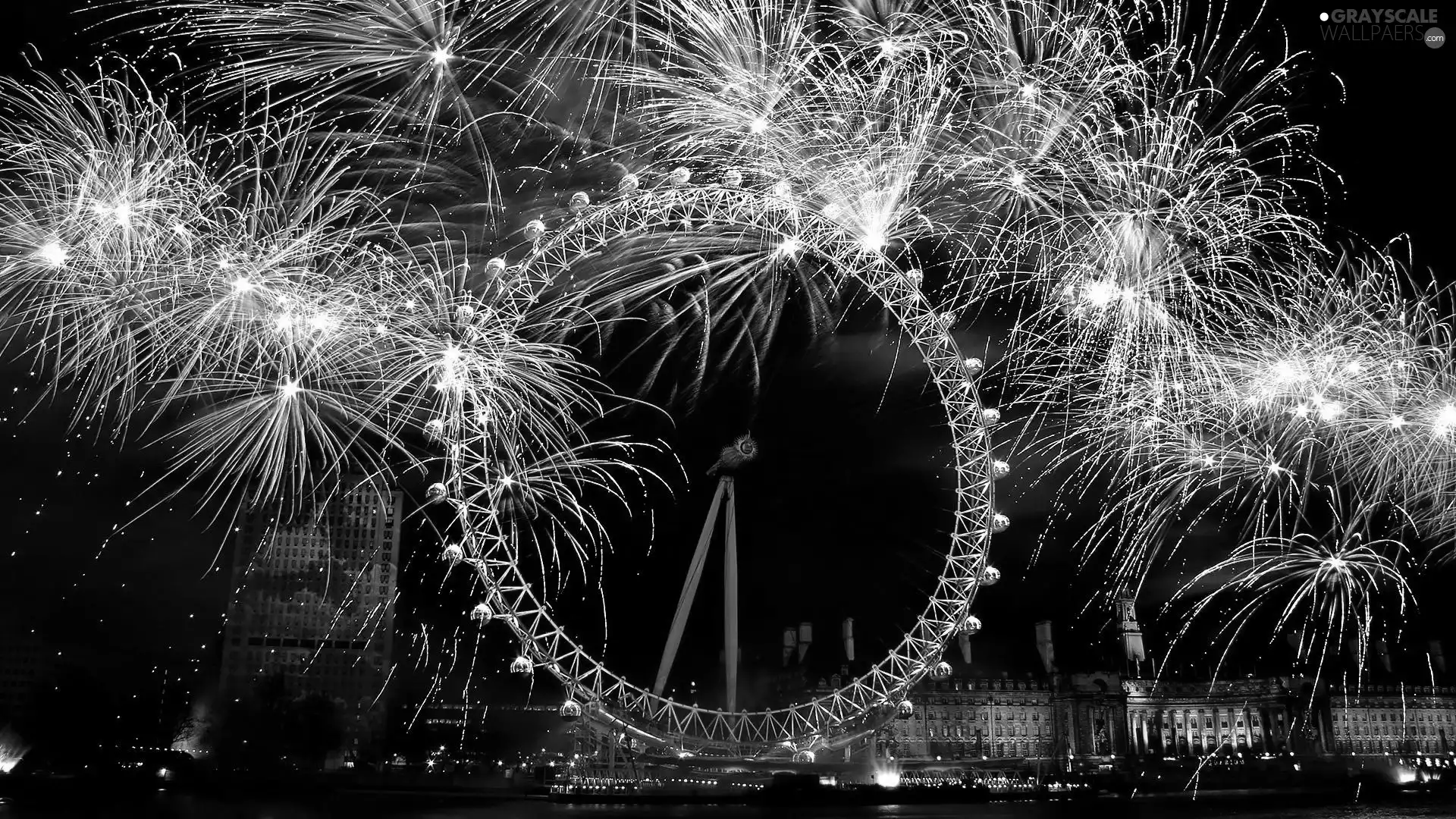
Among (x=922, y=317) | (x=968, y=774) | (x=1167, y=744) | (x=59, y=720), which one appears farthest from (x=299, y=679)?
(x=1167, y=744)

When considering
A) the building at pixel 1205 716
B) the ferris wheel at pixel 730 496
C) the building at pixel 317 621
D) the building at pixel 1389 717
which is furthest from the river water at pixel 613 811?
the building at pixel 1205 716

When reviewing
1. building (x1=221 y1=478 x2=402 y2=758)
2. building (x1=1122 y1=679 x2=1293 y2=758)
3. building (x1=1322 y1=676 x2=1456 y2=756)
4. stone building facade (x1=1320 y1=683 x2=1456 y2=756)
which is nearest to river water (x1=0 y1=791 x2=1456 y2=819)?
building (x1=221 y1=478 x2=402 y2=758)

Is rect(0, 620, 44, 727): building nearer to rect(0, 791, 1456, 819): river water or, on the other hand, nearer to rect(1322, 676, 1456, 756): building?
rect(0, 791, 1456, 819): river water

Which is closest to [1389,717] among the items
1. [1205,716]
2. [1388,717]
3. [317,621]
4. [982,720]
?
[1388,717]

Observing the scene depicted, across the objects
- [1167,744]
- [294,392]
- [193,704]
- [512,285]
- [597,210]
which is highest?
[597,210]

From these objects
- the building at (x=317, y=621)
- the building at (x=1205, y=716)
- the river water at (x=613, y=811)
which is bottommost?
the building at (x=1205, y=716)

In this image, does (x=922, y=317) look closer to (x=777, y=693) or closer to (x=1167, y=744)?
(x=777, y=693)

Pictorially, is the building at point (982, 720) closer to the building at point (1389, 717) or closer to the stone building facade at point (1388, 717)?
the stone building facade at point (1388, 717)
